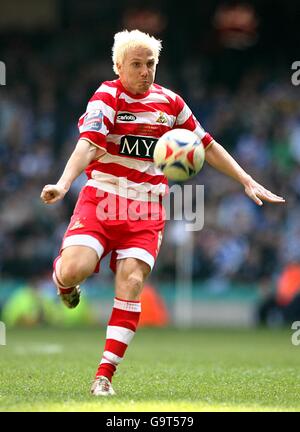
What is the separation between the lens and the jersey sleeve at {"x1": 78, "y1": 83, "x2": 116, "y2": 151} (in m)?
6.93

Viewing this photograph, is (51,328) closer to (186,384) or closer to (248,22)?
(248,22)

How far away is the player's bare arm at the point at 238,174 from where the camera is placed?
7391mm

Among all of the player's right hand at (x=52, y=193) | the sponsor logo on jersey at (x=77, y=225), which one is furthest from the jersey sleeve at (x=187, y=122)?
the player's right hand at (x=52, y=193)

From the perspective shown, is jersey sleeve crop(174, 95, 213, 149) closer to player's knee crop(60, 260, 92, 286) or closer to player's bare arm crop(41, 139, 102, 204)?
player's bare arm crop(41, 139, 102, 204)

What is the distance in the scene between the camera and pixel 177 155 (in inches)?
266

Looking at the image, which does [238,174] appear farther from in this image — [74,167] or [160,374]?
[160,374]

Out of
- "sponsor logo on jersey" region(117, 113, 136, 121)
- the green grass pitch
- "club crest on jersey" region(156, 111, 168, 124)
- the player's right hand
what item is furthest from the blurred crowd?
the player's right hand

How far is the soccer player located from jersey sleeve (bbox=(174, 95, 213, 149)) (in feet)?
0.41

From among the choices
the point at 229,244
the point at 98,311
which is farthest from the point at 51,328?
the point at 229,244

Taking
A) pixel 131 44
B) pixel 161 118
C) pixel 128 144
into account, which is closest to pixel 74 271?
pixel 128 144

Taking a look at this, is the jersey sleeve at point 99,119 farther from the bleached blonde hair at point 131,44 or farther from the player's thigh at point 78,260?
the player's thigh at point 78,260

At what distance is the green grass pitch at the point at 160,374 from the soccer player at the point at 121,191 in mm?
584

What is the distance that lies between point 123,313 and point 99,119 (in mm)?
1314
